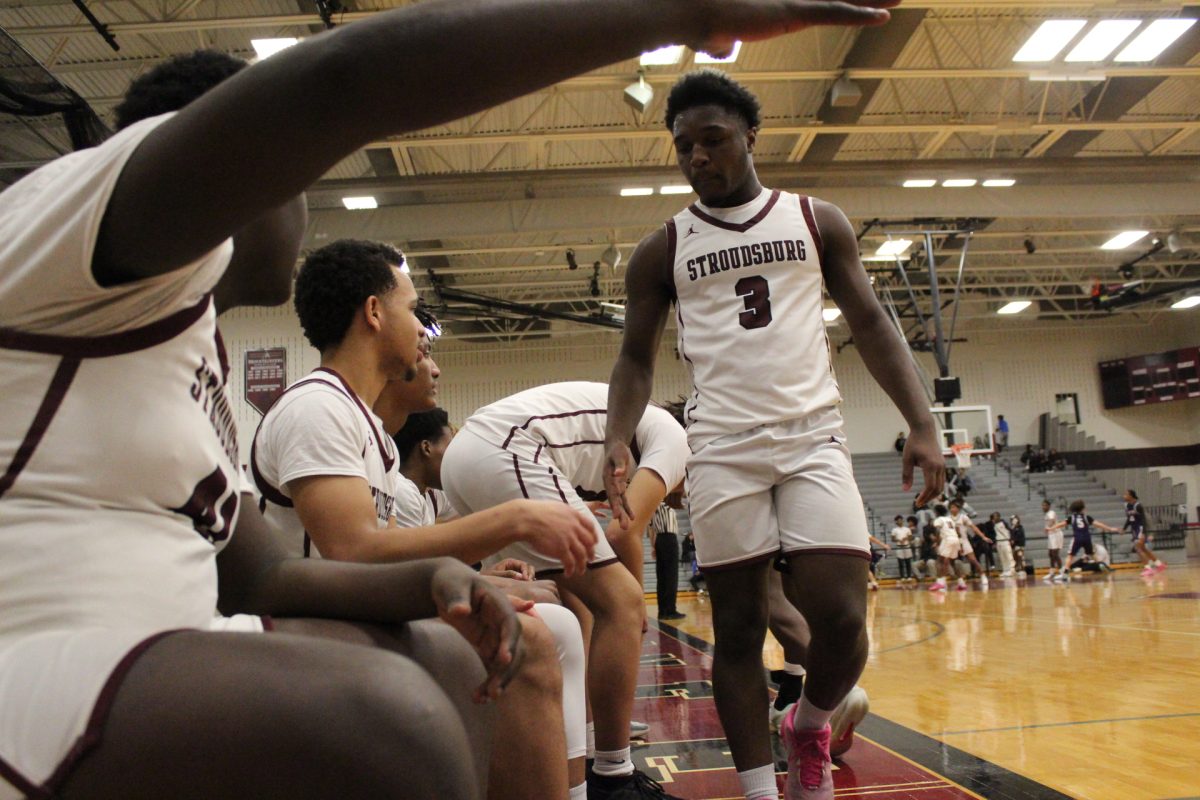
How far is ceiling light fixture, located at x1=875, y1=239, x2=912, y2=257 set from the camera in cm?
1845

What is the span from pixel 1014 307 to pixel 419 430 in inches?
961

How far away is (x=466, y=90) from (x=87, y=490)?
493 mm

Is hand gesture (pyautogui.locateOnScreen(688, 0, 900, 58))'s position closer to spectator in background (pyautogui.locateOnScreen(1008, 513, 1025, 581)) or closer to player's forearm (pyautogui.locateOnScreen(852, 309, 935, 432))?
player's forearm (pyautogui.locateOnScreen(852, 309, 935, 432))

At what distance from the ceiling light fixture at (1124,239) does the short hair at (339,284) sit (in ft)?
66.7

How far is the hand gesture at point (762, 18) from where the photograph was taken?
87 centimetres

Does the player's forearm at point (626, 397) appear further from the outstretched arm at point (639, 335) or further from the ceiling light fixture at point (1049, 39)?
the ceiling light fixture at point (1049, 39)

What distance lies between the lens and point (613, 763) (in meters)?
2.81

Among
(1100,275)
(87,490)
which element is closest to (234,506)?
(87,490)

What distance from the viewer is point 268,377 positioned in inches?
548

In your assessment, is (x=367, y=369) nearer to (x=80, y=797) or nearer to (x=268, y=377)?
(x=80, y=797)

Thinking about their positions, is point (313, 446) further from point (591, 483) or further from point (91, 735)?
point (591, 483)

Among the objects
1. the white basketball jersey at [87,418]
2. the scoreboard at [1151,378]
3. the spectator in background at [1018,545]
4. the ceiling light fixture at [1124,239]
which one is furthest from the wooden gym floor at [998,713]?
the scoreboard at [1151,378]

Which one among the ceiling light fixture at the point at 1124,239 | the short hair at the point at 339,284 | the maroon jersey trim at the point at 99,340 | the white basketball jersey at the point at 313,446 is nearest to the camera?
the maroon jersey trim at the point at 99,340

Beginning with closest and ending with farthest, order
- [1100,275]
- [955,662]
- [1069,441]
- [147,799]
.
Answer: [147,799] < [955,662] < [1100,275] < [1069,441]
